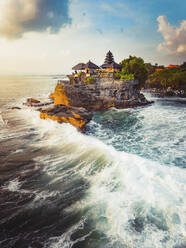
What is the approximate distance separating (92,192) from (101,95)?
29.9 metres

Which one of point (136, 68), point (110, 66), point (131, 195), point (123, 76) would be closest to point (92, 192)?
point (131, 195)

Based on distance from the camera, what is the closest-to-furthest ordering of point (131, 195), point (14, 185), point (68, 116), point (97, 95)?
point (131, 195) → point (14, 185) → point (68, 116) → point (97, 95)

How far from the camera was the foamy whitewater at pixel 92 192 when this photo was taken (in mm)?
6664

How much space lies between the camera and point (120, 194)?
9109mm

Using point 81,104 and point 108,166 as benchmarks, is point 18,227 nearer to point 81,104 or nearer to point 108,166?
point 108,166

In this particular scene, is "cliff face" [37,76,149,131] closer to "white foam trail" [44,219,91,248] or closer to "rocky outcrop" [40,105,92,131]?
"rocky outcrop" [40,105,92,131]

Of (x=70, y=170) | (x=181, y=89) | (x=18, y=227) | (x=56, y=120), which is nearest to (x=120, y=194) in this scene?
(x=70, y=170)

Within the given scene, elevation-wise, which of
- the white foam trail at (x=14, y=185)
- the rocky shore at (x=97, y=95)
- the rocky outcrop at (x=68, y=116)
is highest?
the rocky shore at (x=97, y=95)

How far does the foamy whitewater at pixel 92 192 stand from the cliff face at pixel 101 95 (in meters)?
18.3

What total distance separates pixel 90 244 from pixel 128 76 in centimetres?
3777

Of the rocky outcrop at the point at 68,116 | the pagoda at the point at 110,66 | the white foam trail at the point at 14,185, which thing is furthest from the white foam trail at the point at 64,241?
the pagoda at the point at 110,66

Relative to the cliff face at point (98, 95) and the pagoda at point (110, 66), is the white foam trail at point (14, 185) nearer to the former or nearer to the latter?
the cliff face at point (98, 95)

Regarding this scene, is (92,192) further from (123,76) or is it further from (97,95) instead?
(123,76)

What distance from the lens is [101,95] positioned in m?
36.7
